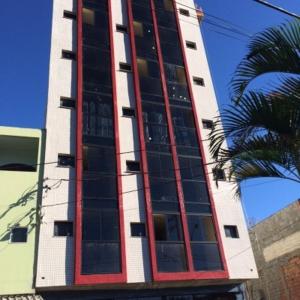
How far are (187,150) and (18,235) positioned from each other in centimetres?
990

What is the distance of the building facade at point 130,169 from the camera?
17266mm

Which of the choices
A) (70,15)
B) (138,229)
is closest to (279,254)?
(138,229)

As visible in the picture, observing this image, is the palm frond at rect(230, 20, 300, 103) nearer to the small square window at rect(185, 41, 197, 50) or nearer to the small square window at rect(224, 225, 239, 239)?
the small square window at rect(224, 225, 239, 239)

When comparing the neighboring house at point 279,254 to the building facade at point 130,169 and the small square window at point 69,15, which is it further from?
the small square window at point 69,15

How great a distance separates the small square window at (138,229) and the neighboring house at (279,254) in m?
8.48

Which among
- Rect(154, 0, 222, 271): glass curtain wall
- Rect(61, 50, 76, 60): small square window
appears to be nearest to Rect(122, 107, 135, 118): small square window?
Rect(154, 0, 222, 271): glass curtain wall

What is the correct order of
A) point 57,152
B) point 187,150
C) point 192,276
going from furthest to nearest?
point 187,150 < point 57,152 < point 192,276

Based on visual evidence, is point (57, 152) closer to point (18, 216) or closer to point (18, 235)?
point (18, 216)

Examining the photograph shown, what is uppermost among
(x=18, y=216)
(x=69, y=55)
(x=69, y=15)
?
(x=69, y=15)

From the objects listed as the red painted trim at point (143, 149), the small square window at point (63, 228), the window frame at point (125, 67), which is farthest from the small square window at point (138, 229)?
the window frame at point (125, 67)

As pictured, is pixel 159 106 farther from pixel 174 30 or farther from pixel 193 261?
pixel 193 261

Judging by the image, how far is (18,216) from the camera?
1731 centimetres

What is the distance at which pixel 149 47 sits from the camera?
25203mm

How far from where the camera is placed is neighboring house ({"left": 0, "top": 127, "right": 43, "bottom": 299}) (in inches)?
624
